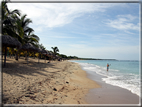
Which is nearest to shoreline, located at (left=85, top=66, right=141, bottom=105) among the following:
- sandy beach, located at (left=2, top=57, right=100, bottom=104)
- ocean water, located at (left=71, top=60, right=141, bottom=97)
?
sandy beach, located at (left=2, top=57, right=100, bottom=104)

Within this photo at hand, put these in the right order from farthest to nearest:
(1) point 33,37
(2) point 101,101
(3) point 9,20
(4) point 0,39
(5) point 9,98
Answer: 1. (1) point 33,37
2. (3) point 9,20
3. (4) point 0,39
4. (2) point 101,101
5. (5) point 9,98

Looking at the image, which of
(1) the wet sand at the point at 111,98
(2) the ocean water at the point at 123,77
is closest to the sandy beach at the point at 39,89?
(1) the wet sand at the point at 111,98

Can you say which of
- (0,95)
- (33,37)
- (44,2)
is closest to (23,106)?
(0,95)

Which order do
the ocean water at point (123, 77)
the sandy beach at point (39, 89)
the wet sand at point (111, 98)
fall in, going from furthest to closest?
the ocean water at point (123, 77) < the wet sand at point (111, 98) < the sandy beach at point (39, 89)

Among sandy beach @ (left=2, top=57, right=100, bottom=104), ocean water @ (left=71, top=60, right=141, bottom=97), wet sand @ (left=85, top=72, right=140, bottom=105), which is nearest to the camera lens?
sandy beach @ (left=2, top=57, right=100, bottom=104)

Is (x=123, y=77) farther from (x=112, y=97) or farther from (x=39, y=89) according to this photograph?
(x=39, y=89)

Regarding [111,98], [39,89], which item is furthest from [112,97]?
[39,89]

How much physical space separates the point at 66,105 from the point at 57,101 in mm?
327

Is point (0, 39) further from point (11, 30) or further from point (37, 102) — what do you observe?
point (37, 102)

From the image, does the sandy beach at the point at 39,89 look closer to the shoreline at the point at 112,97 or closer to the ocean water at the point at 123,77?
the shoreline at the point at 112,97

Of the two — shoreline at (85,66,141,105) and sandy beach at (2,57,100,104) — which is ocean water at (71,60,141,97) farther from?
sandy beach at (2,57,100,104)

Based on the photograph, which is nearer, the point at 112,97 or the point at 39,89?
the point at 39,89

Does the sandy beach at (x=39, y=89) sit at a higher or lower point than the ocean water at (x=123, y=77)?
higher

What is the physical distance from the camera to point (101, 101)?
13.1ft
